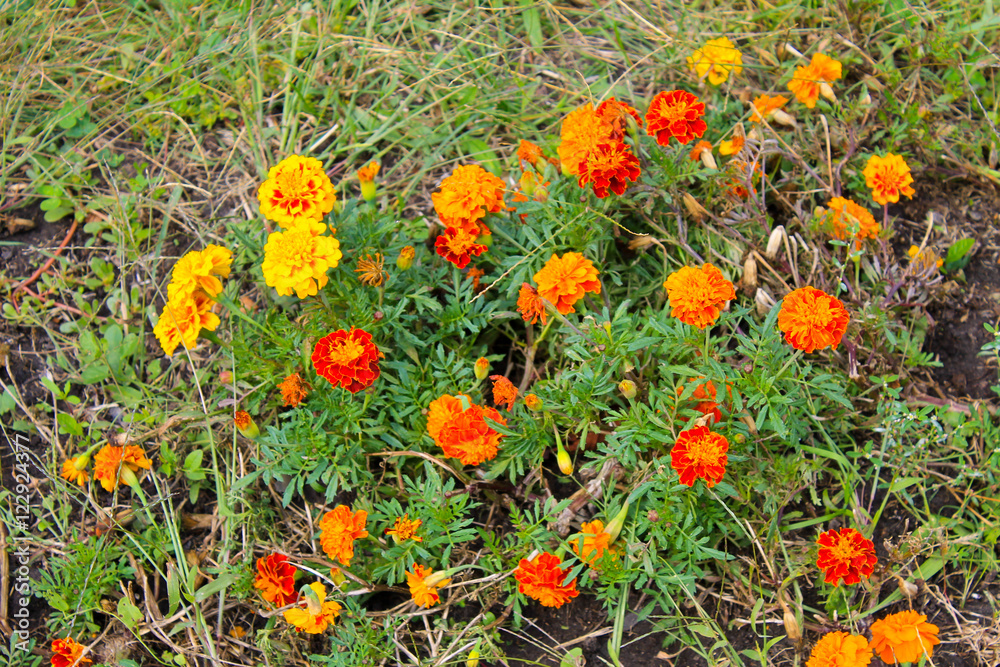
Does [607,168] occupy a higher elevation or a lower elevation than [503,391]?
higher

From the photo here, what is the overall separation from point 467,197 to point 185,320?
0.84 metres

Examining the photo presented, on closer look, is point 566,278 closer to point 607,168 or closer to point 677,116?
point 607,168

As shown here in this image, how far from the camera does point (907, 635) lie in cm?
173

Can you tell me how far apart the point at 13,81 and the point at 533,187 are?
2426 millimetres

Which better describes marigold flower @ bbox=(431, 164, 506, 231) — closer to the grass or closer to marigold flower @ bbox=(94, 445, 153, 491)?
the grass

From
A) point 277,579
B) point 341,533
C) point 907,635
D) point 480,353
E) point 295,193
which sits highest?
point 295,193

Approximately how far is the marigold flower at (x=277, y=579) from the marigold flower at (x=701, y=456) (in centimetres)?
109

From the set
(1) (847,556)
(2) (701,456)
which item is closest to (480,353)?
(2) (701,456)

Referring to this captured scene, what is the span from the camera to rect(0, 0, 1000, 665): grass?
1900mm

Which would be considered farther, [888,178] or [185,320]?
[888,178]

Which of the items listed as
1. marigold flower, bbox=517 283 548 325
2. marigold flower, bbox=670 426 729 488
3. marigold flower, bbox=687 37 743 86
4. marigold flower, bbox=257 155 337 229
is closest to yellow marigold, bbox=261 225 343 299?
marigold flower, bbox=257 155 337 229

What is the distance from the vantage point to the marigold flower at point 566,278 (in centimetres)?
185

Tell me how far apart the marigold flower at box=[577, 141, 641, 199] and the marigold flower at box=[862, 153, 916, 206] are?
908 mm

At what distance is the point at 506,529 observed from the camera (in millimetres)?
2080
